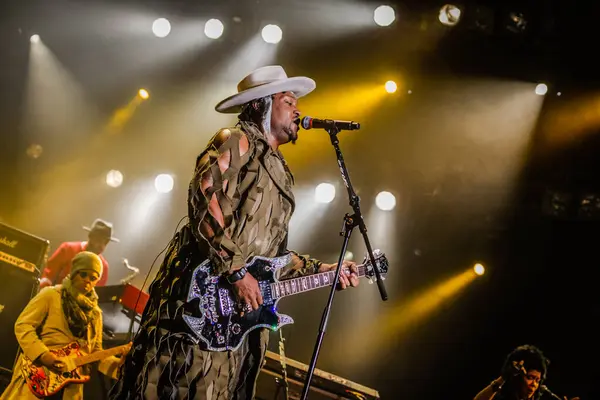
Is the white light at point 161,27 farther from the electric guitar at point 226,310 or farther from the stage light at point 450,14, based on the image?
the electric guitar at point 226,310

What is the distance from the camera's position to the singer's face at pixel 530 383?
564 cm

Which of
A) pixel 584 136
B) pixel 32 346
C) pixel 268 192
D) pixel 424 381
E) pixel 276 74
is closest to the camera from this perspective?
pixel 268 192

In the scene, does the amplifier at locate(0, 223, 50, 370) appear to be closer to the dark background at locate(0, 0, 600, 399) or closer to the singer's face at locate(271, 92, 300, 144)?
the singer's face at locate(271, 92, 300, 144)

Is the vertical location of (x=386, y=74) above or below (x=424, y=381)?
above

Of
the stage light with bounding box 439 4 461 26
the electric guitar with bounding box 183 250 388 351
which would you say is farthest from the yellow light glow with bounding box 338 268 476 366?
the electric guitar with bounding box 183 250 388 351

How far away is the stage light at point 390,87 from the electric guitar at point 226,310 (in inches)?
282

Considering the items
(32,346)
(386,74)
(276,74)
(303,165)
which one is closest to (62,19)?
(303,165)

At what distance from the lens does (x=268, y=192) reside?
10.8 feet

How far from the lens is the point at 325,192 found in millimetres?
10156

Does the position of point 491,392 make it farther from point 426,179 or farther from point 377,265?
point 426,179

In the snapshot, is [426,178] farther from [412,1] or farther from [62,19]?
[62,19]

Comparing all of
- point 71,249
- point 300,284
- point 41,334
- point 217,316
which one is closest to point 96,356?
point 41,334

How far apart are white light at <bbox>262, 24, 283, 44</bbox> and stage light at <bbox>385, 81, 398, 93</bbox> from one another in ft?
6.88

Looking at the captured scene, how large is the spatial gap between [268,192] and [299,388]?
3.08m
